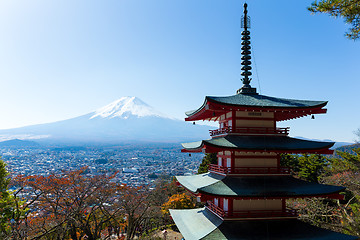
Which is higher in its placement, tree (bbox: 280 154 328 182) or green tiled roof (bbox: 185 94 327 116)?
green tiled roof (bbox: 185 94 327 116)

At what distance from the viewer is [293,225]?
10312 mm

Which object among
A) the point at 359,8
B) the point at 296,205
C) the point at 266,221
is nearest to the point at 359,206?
the point at 296,205

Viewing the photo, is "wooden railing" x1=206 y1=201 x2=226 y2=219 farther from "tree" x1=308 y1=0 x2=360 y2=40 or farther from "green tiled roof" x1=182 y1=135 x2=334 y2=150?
"tree" x1=308 y1=0 x2=360 y2=40

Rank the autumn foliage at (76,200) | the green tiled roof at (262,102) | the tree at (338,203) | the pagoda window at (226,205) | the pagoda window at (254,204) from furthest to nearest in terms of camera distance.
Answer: the autumn foliage at (76,200) → the tree at (338,203) → the pagoda window at (226,205) → the pagoda window at (254,204) → the green tiled roof at (262,102)

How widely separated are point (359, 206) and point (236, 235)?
1251 cm

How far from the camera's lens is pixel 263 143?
10594mm

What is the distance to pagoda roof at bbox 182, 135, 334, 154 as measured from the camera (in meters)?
9.98

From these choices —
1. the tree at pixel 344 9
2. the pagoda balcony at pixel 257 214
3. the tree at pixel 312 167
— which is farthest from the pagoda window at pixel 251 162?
the tree at pixel 312 167

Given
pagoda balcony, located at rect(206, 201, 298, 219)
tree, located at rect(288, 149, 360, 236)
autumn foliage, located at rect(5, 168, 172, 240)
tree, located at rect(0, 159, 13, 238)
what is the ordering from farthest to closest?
autumn foliage, located at rect(5, 168, 172, 240)
tree, located at rect(288, 149, 360, 236)
tree, located at rect(0, 159, 13, 238)
pagoda balcony, located at rect(206, 201, 298, 219)

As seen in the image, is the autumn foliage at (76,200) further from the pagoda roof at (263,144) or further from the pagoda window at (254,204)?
the pagoda roof at (263,144)

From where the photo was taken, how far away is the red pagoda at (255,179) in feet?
32.1

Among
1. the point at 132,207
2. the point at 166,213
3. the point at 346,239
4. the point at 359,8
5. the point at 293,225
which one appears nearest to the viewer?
the point at 359,8

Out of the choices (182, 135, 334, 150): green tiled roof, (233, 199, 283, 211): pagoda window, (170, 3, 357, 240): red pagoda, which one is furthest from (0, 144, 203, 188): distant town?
(182, 135, 334, 150): green tiled roof

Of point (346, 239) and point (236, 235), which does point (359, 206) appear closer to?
point (346, 239)
